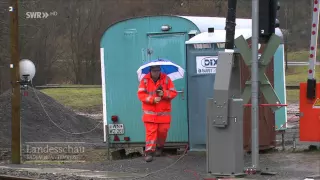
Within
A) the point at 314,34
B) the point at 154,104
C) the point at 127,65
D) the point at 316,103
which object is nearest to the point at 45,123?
the point at 127,65

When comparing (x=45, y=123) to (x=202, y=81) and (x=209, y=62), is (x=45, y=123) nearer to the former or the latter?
(x=202, y=81)

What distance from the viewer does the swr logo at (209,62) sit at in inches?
493

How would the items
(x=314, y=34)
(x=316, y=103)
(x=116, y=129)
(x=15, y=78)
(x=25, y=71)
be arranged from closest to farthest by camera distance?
(x=314, y=34), (x=316, y=103), (x=116, y=129), (x=15, y=78), (x=25, y=71)

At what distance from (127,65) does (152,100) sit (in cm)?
153

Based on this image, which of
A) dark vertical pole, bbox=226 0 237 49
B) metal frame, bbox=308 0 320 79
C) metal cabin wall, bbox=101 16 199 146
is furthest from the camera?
metal cabin wall, bbox=101 16 199 146

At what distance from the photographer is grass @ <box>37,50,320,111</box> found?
97.5 feet

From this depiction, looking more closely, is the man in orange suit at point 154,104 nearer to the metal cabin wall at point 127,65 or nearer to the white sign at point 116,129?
the metal cabin wall at point 127,65

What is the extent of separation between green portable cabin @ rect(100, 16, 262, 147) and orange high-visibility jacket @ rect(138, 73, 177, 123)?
2.02 feet

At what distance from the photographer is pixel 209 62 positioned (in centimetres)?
1259

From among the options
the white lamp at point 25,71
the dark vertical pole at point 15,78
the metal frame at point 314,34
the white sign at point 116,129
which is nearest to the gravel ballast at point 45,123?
the dark vertical pole at point 15,78

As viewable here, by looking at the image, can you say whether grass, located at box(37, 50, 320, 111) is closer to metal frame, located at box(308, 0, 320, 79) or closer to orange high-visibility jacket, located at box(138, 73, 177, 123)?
orange high-visibility jacket, located at box(138, 73, 177, 123)

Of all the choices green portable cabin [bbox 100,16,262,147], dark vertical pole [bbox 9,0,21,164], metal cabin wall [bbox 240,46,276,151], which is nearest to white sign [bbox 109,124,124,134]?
green portable cabin [bbox 100,16,262,147]

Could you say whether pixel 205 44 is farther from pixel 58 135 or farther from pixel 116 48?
pixel 58 135

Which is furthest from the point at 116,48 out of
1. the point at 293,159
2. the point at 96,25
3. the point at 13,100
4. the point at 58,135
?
the point at 96,25
